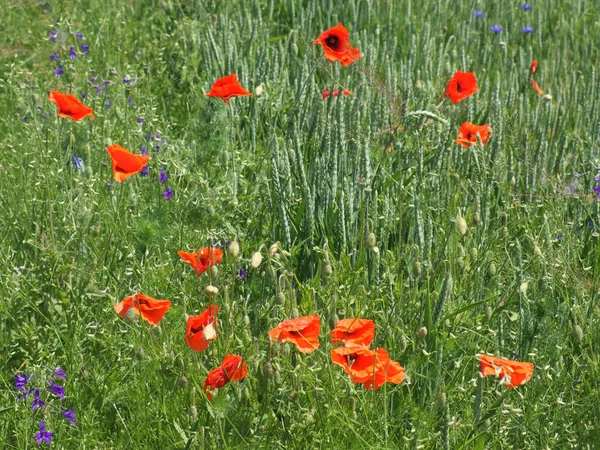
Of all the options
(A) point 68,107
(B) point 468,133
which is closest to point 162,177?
(A) point 68,107

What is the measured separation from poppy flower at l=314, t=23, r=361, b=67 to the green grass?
0.10 metres

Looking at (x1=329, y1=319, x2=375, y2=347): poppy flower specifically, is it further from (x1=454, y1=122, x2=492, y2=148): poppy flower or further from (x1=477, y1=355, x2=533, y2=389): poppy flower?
(x1=454, y1=122, x2=492, y2=148): poppy flower

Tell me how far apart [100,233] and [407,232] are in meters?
0.91

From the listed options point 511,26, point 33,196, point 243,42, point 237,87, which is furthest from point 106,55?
point 511,26

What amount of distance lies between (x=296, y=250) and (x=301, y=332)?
842 millimetres

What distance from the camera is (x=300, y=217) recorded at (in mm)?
2715

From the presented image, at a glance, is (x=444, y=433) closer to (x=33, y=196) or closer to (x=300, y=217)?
(x=300, y=217)

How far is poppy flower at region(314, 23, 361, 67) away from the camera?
3.02m

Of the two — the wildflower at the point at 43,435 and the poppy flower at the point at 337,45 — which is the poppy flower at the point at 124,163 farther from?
the poppy flower at the point at 337,45

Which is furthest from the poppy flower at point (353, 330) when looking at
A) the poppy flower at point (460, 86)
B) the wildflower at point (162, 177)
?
the poppy flower at point (460, 86)

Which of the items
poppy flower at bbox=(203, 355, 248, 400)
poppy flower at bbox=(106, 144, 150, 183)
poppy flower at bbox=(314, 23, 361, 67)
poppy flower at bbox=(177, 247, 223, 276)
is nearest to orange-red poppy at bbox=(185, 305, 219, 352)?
poppy flower at bbox=(203, 355, 248, 400)

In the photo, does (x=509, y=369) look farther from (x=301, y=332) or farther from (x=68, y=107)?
(x=68, y=107)

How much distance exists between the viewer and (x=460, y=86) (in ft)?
9.84

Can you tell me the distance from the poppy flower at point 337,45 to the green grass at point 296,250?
0.33ft
